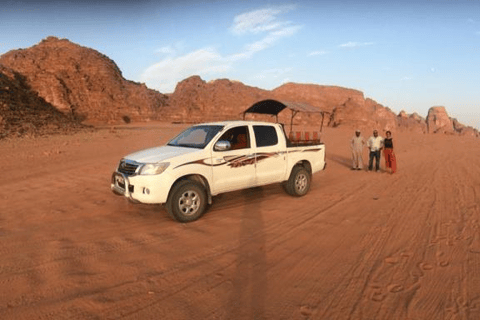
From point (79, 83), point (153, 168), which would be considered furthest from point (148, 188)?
point (79, 83)

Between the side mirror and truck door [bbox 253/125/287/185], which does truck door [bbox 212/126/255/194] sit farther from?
truck door [bbox 253/125/287/185]

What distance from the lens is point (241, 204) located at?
25.0ft

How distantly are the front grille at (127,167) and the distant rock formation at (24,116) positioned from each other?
679 inches

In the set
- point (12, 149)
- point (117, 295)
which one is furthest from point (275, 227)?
point (12, 149)

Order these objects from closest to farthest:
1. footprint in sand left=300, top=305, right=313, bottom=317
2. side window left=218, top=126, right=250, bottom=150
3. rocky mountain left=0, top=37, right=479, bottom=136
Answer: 1. footprint in sand left=300, top=305, right=313, bottom=317
2. side window left=218, top=126, right=250, bottom=150
3. rocky mountain left=0, top=37, right=479, bottom=136

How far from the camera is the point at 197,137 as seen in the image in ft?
23.6

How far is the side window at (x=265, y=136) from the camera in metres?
7.43

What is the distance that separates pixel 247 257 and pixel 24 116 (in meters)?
25.5

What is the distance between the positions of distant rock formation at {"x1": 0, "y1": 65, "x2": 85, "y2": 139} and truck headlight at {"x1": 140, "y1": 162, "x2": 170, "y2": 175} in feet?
59.0

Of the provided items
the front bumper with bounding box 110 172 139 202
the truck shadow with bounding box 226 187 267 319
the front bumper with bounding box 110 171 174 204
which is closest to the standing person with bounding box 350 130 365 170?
the truck shadow with bounding box 226 187 267 319

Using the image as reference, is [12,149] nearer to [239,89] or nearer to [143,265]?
[143,265]

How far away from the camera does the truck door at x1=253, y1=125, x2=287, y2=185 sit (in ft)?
24.2

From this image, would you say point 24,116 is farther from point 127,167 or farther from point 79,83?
point 79,83

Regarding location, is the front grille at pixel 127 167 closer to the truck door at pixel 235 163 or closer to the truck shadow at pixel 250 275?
the truck door at pixel 235 163
